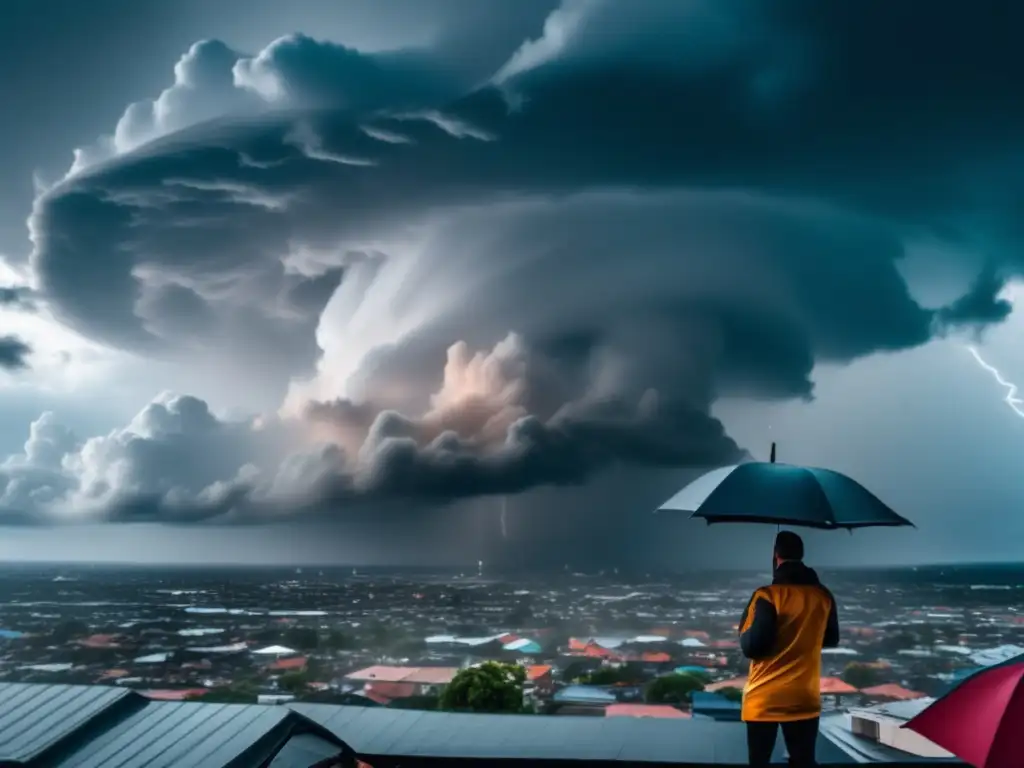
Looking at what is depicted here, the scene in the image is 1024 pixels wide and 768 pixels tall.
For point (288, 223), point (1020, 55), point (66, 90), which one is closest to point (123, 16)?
point (66, 90)

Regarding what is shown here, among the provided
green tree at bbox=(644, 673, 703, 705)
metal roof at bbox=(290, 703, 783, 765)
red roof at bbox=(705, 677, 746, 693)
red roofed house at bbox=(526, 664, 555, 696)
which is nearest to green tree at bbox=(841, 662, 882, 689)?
red roof at bbox=(705, 677, 746, 693)

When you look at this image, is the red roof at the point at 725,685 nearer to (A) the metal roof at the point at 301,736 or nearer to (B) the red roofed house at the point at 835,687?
(B) the red roofed house at the point at 835,687

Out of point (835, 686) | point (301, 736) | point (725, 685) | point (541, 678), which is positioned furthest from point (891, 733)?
point (541, 678)

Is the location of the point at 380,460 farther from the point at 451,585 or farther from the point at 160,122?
the point at 160,122

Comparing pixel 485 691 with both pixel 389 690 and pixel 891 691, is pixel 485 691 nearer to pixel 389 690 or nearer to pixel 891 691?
pixel 389 690

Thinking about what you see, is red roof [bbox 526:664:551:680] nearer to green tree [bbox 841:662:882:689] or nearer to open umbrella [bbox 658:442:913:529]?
green tree [bbox 841:662:882:689]
